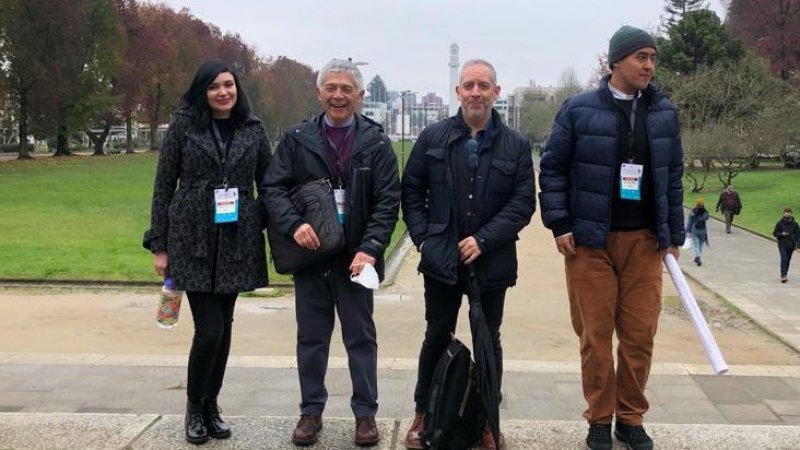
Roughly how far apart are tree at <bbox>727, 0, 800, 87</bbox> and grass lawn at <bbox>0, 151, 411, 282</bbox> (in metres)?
40.8

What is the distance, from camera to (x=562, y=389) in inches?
233

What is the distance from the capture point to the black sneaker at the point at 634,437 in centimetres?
367

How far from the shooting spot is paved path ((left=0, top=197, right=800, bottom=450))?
12.5ft

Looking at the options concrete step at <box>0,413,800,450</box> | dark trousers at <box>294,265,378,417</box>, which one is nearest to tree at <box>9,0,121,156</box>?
concrete step at <box>0,413,800,450</box>

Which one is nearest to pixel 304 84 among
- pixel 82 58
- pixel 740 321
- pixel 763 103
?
pixel 82 58

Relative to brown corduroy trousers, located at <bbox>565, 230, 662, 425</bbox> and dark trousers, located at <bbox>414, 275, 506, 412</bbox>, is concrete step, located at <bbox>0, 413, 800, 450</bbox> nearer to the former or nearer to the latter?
brown corduroy trousers, located at <bbox>565, 230, 662, 425</bbox>

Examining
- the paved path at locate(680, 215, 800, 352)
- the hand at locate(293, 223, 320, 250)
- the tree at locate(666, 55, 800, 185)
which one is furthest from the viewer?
the tree at locate(666, 55, 800, 185)

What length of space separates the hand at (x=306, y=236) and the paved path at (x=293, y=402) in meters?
1.01

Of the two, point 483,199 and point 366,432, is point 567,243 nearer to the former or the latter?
point 483,199

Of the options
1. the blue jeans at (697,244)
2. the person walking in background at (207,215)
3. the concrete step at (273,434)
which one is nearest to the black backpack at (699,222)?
the blue jeans at (697,244)

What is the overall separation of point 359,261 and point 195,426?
121cm

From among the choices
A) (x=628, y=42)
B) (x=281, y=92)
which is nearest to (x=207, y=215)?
(x=628, y=42)

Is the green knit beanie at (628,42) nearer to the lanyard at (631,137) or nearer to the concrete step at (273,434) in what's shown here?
the lanyard at (631,137)

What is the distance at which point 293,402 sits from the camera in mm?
5570
